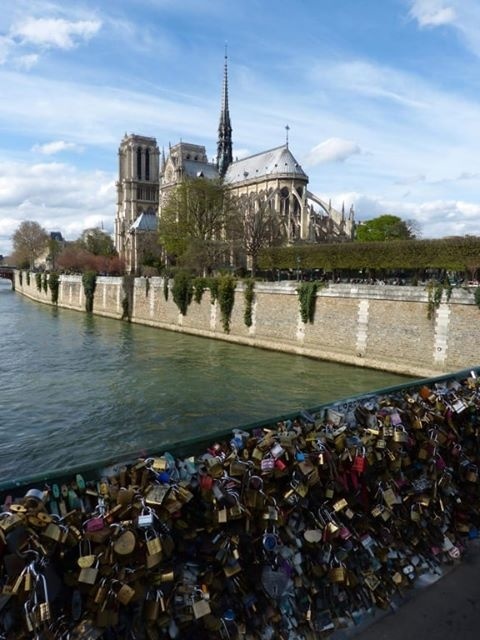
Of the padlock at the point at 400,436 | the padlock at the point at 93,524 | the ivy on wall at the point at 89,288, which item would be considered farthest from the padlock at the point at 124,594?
the ivy on wall at the point at 89,288

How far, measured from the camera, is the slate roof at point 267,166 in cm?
5809

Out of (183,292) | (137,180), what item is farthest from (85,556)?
(137,180)

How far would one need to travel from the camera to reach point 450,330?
16.0 meters

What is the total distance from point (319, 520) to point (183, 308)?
25.1 meters

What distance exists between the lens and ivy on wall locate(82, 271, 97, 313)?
128 ft

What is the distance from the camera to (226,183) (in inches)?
1847

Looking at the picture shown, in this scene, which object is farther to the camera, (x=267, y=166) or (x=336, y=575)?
(x=267, y=166)

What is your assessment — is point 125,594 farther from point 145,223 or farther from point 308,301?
point 145,223

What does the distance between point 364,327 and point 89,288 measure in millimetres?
26107

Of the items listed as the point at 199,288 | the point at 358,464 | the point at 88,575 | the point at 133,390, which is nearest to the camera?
the point at 88,575

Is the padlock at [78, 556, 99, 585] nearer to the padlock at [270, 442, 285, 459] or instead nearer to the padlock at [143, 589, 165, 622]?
the padlock at [143, 589, 165, 622]

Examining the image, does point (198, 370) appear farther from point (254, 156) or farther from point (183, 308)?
point (254, 156)

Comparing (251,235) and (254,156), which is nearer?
(251,235)

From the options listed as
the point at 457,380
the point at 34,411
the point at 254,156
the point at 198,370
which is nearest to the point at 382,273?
the point at 198,370
